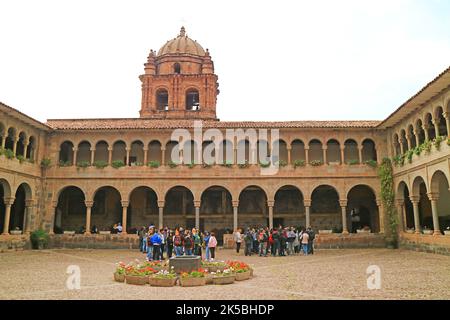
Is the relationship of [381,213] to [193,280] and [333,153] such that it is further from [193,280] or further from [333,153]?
[193,280]

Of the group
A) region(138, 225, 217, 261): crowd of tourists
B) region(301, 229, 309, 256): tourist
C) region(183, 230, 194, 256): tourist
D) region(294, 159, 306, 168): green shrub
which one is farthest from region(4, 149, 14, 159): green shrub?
region(294, 159, 306, 168): green shrub

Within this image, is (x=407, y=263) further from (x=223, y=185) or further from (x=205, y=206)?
(x=205, y=206)

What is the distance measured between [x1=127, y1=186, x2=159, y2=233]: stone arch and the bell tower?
8019mm

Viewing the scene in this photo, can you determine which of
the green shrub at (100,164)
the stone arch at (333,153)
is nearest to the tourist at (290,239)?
the stone arch at (333,153)

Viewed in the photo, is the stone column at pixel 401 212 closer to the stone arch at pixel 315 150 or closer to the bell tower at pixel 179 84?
the stone arch at pixel 315 150

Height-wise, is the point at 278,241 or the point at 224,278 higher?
the point at 278,241

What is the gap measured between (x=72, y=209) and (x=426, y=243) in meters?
23.1

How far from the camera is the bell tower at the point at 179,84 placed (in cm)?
3416

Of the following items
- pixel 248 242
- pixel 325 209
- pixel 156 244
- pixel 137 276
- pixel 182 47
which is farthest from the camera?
pixel 182 47

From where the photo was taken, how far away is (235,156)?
2595 centimetres

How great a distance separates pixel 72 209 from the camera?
92.7ft

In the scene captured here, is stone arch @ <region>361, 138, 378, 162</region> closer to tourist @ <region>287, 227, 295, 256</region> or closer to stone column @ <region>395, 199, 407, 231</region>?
stone column @ <region>395, 199, 407, 231</region>

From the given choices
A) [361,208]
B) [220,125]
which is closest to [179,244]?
[220,125]

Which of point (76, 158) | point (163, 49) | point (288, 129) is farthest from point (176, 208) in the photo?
point (163, 49)
